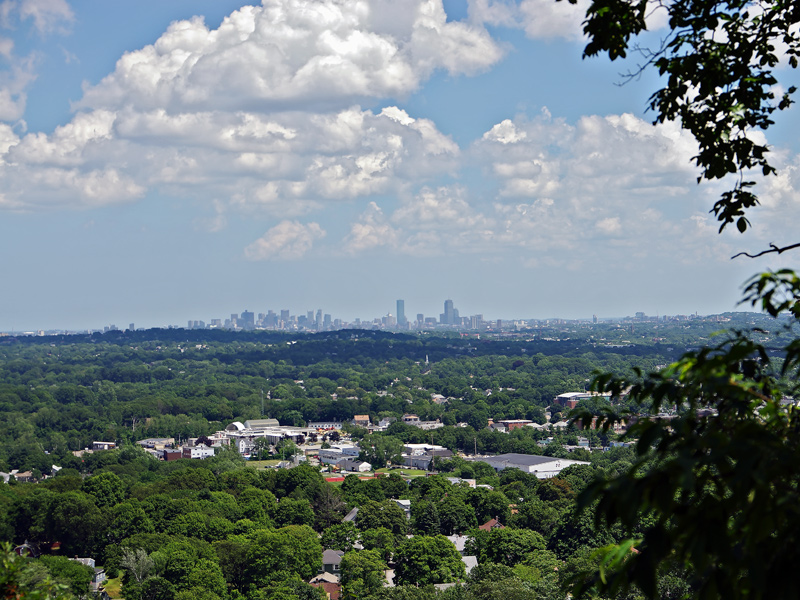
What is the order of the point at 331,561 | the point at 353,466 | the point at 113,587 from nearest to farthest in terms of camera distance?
the point at 113,587 < the point at 331,561 < the point at 353,466

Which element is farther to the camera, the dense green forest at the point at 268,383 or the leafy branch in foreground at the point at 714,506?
the dense green forest at the point at 268,383

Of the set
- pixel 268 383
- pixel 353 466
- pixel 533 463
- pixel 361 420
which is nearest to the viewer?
pixel 533 463

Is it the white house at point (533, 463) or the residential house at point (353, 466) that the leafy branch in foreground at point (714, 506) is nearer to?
the white house at point (533, 463)

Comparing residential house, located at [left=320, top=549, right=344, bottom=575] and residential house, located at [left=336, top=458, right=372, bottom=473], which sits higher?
residential house, located at [left=320, top=549, right=344, bottom=575]

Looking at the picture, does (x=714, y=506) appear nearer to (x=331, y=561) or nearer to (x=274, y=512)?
(x=331, y=561)

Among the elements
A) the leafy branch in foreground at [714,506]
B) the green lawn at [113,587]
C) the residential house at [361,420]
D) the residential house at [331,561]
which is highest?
the leafy branch in foreground at [714,506]

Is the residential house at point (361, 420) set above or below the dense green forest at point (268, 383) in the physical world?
below

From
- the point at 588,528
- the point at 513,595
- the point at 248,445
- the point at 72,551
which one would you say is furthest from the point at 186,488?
the point at 248,445

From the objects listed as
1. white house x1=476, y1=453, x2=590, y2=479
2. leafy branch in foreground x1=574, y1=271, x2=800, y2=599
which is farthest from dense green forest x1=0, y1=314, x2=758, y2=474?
A: leafy branch in foreground x1=574, y1=271, x2=800, y2=599

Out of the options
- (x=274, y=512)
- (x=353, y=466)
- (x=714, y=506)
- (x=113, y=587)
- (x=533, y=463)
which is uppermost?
(x=714, y=506)

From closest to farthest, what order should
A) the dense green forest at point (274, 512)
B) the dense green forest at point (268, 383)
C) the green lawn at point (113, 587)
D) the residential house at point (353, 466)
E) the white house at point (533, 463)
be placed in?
the dense green forest at point (274, 512), the green lawn at point (113, 587), the white house at point (533, 463), the residential house at point (353, 466), the dense green forest at point (268, 383)

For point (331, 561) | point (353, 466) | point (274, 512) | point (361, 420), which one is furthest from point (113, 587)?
point (361, 420)

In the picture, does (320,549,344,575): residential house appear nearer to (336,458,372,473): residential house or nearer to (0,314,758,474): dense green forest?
(0,314,758,474): dense green forest

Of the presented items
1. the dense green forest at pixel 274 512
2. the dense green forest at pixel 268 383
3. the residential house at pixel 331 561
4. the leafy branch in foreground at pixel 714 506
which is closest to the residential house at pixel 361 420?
the dense green forest at pixel 274 512
